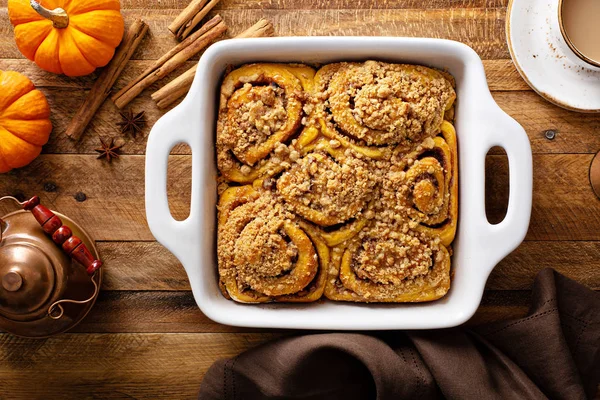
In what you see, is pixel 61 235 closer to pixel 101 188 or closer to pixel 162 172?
pixel 101 188

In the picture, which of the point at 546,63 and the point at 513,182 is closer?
the point at 513,182

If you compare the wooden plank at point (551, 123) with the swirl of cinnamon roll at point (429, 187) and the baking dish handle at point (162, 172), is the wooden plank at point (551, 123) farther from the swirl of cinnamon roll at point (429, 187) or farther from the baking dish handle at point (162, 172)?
the baking dish handle at point (162, 172)

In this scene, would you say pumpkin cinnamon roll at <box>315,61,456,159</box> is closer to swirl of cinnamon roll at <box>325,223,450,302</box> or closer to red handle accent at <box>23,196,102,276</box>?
swirl of cinnamon roll at <box>325,223,450,302</box>

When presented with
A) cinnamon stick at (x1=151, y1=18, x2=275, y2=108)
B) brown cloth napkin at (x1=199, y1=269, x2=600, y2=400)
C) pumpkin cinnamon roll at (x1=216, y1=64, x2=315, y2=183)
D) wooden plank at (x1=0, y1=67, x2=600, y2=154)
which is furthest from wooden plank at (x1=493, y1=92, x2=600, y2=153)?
cinnamon stick at (x1=151, y1=18, x2=275, y2=108)

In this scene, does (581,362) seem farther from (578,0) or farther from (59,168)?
(59,168)

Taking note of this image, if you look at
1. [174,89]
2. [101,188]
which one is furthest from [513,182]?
[101,188]

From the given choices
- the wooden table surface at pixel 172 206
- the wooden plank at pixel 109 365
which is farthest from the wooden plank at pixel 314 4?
the wooden plank at pixel 109 365
